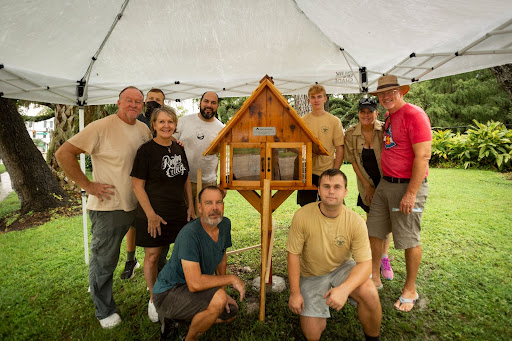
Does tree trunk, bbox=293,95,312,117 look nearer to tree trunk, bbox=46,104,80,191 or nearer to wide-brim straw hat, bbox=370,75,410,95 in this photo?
wide-brim straw hat, bbox=370,75,410,95

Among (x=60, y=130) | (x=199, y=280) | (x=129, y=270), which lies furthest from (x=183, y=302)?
(x=60, y=130)

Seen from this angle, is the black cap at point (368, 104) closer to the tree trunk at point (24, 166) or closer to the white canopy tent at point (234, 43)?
the white canopy tent at point (234, 43)

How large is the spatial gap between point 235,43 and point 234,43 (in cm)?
1

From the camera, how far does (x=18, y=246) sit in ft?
15.3

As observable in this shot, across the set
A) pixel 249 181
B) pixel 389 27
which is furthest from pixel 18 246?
pixel 389 27

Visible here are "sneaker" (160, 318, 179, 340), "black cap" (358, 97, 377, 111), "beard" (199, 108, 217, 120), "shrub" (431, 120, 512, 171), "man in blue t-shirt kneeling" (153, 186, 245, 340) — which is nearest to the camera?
"man in blue t-shirt kneeling" (153, 186, 245, 340)

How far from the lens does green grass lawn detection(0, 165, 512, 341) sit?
2.37m

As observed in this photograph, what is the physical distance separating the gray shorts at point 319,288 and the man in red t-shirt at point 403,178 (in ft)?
2.48

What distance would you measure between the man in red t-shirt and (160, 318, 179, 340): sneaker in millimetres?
2127

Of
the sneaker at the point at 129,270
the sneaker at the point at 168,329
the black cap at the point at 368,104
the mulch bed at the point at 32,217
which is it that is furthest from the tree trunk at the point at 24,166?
the black cap at the point at 368,104

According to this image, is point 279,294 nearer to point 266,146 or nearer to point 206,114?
A: point 266,146

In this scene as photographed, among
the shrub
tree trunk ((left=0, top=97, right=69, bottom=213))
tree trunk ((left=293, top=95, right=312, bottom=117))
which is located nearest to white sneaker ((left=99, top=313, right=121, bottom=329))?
tree trunk ((left=293, top=95, right=312, bottom=117))

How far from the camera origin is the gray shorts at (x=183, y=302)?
1.98 m

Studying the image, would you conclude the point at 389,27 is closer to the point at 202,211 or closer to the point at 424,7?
the point at 424,7
